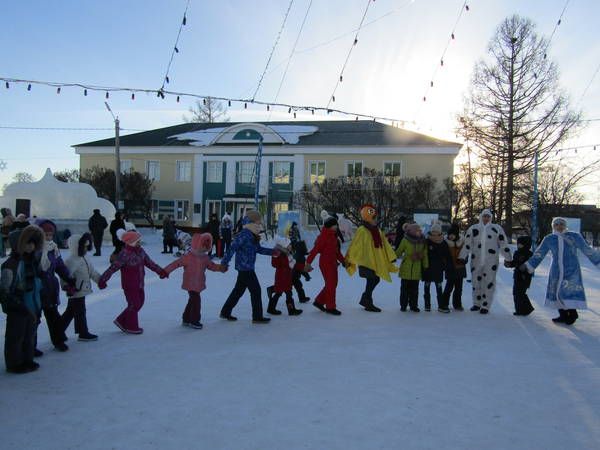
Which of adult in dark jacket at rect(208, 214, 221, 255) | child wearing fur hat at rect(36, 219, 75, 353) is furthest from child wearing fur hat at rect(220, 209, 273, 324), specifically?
adult in dark jacket at rect(208, 214, 221, 255)

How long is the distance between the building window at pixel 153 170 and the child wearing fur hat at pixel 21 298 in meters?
36.0

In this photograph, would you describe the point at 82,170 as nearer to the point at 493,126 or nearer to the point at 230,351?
Result: the point at 493,126

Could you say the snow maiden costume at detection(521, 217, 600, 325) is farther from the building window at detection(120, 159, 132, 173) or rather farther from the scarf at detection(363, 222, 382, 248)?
the building window at detection(120, 159, 132, 173)

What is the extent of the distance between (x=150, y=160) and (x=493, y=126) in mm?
24595

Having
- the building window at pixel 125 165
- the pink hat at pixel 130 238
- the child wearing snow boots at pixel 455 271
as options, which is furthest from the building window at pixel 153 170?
the pink hat at pixel 130 238

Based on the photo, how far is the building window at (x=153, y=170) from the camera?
132 ft

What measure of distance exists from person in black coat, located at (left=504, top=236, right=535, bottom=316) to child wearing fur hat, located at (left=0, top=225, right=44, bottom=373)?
22.2 ft

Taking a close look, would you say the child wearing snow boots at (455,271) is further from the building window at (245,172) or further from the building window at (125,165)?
the building window at (125,165)

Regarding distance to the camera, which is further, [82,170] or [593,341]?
[82,170]

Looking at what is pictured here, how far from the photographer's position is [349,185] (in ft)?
85.1

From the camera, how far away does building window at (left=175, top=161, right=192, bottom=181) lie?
130ft

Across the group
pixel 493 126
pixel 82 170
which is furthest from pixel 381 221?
pixel 82 170

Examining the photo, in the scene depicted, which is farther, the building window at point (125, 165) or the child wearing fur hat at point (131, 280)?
the building window at point (125, 165)

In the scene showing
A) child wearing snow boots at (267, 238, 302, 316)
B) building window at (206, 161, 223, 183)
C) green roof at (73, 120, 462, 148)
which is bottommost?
child wearing snow boots at (267, 238, 302, 316)
